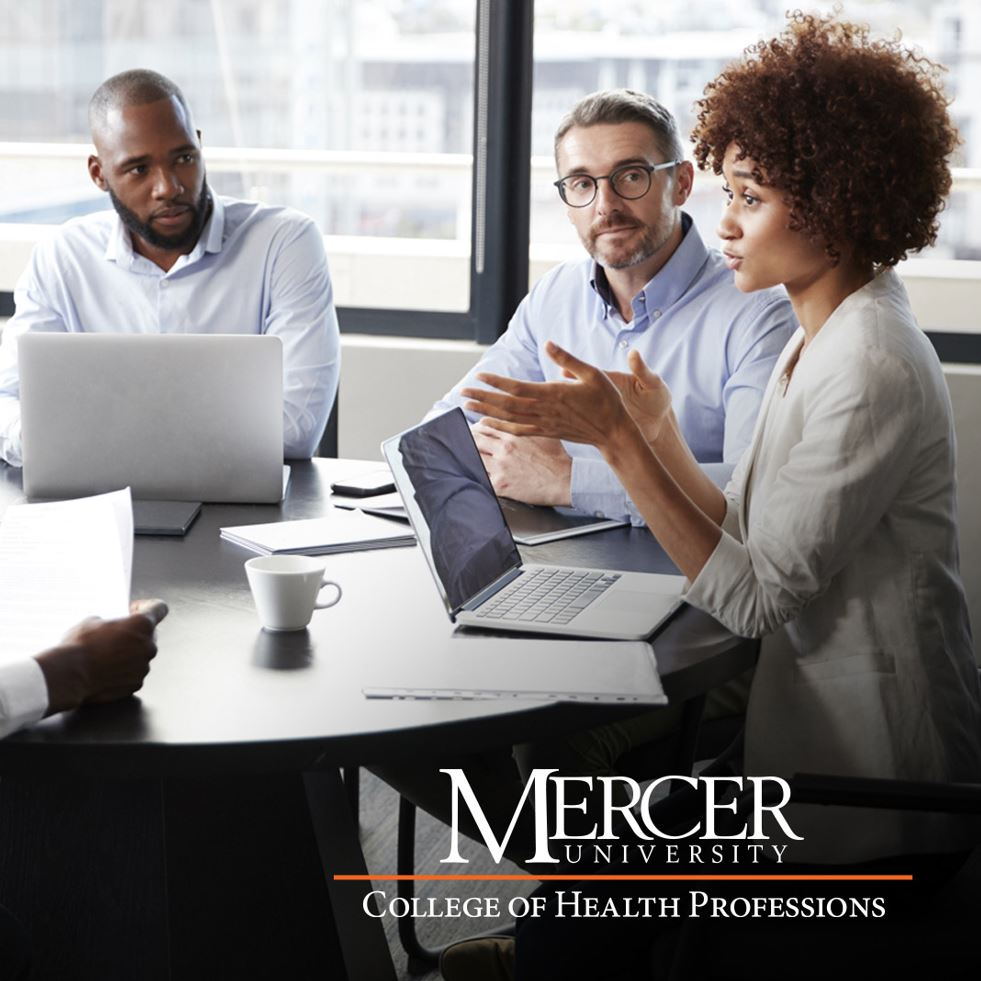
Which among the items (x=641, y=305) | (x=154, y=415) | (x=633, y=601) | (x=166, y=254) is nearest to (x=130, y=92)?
(x=166, y=254)

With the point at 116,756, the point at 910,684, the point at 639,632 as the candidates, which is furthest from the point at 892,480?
the point at 116,756

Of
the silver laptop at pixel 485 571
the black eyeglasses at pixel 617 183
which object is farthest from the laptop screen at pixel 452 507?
the black eyeglasses at pixel 617 183

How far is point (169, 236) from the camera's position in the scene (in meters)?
2.71

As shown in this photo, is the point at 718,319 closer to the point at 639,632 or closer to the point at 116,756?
the point at 639,632

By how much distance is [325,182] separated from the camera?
13.0 ft

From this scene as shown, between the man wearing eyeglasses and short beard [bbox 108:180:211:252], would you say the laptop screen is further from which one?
short beard [bbox 108:180:211:252]

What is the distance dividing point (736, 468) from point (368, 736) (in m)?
0.96

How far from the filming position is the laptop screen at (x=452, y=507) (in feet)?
4.96

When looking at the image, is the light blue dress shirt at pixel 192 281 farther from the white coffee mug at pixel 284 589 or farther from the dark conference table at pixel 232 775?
the white coffee mug at pixel 284 589

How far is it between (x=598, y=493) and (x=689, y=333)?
52 cm

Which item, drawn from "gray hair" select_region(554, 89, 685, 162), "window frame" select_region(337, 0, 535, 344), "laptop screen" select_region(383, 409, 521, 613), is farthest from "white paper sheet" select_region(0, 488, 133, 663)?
"window frame" select_region(337, 0, 535, 344)

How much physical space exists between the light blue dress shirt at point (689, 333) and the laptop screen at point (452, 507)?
1.91 feet

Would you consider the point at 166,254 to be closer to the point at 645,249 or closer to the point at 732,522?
the point at 645,249

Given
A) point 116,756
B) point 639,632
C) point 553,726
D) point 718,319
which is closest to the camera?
point 116,756
